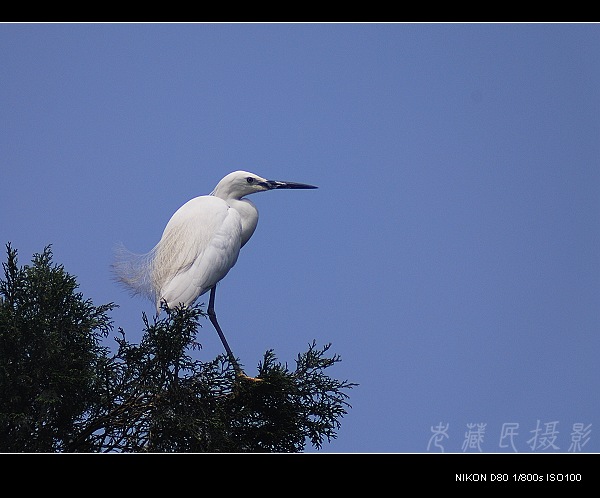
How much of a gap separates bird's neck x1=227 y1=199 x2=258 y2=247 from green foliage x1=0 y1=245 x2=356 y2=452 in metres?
1.69

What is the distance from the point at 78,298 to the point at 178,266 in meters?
1.08

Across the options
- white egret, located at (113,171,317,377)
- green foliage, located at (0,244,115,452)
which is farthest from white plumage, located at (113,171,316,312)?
green foliage, located at (0,244,115,452)

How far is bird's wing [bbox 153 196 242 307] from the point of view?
5.39 m

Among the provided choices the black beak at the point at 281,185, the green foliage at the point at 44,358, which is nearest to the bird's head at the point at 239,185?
the black beak at the point at 281,185

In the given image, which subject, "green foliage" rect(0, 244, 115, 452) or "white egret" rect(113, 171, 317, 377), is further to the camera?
"white egret" rect(113, 171, 317, 377)

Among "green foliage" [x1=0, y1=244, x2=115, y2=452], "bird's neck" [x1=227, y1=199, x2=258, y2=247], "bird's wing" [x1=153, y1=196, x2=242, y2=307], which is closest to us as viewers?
"green foliage" [x1=0, y1=244, x2=115, y2=452]

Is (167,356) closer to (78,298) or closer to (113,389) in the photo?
(113,389)

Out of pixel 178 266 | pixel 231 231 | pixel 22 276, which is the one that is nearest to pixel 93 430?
pixel 22 276

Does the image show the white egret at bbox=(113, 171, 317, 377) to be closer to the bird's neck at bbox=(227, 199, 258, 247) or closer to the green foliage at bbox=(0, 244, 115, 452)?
the bird's neck at bbox=(227, 199, 258, 247)

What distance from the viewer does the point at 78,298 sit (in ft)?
14.7

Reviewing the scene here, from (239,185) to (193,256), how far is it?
0.78m

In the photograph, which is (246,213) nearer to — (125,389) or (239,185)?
(239,185)

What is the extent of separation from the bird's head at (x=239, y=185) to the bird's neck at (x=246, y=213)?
0.20 ft

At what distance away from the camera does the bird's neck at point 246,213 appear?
5992mm
